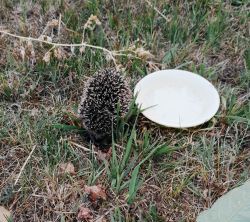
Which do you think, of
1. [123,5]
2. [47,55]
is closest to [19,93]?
[47,55]

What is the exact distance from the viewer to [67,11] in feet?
9.90

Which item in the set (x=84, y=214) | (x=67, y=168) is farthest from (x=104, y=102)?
(x=84, y=214)

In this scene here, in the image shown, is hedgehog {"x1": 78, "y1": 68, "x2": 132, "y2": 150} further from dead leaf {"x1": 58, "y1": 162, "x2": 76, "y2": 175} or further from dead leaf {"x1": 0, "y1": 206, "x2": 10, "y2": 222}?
dead leaf {"x1": 0, "y1": 206, "x2": 10, "y2": 222}

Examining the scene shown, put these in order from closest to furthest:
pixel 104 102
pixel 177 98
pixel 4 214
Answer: pixel 4 214, pixel 104 102, pixel 177 98

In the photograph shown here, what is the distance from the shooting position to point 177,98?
2633 millimetres

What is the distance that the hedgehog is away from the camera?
224 centimetres

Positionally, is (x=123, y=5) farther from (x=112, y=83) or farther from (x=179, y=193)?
(x=179, y=193)

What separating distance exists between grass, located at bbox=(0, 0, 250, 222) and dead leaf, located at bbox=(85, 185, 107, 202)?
3 cm

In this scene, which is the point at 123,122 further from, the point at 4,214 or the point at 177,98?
the point at 4,214

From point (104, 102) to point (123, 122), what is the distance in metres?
0.15

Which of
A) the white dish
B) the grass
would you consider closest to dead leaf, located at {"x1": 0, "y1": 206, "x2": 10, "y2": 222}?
the grass

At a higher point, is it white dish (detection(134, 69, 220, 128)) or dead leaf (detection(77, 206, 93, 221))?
white dish (detection(134, 69, 220, 128))

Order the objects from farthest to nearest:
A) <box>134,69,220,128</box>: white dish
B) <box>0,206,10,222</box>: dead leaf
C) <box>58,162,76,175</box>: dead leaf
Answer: <box>134,69,220,128</box>: white dish → <box>58,162,76,175</box>: dead leaf → <box>0,206,10,222</box>: dead leaf

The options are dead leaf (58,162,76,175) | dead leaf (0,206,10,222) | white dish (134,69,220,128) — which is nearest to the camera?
dead leaf (0,206,10,222)
